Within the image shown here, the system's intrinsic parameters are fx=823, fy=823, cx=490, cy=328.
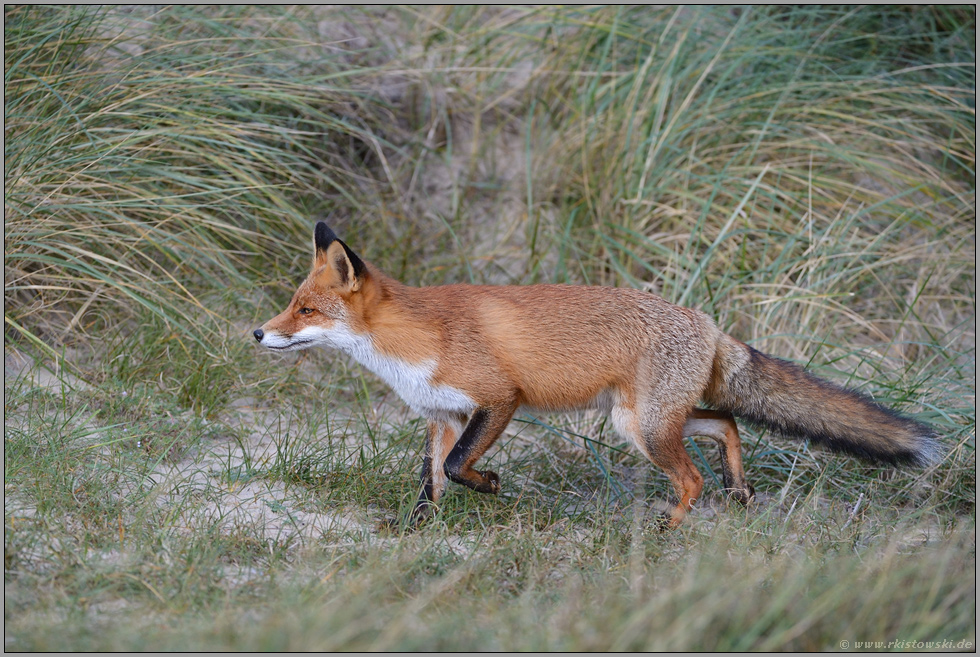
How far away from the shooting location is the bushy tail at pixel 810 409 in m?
4.05

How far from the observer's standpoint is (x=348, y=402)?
5527 millimetres

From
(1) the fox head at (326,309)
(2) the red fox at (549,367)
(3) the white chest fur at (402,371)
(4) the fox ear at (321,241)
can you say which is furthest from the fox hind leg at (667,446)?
(4) the fox ear at (321,241)

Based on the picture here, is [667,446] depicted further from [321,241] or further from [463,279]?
[463,279]

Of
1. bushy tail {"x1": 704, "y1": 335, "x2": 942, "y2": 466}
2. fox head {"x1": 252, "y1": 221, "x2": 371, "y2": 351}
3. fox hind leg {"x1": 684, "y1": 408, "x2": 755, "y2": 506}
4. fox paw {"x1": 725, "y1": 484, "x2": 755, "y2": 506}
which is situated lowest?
fox paw {"x1": 725, "y1": 484, "x2": 755, "y2": 506}

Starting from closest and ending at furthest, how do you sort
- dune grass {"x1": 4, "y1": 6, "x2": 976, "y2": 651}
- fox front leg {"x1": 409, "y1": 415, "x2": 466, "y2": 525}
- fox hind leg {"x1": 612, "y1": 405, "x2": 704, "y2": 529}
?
dune grass {"x1": 4, "y1": 6, "x2": 976, "y2": 651}, fox hind leg {"x1": 612, "y1": 405, "x2": 704, "y2": 529}, fox front leg {"x1": 409, "y1": 415, "x2": 466, "y2": 525}

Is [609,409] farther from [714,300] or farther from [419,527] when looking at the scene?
[714,300]

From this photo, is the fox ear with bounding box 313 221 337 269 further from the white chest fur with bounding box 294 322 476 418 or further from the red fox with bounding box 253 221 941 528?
the white chest fur with bounding box 294 322 476 418

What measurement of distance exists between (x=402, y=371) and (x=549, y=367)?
2.41 ft

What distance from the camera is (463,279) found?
6762mm

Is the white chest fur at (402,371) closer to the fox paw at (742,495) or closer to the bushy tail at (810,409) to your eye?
the bushy tail at (810,409)

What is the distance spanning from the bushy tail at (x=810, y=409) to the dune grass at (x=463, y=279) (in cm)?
37

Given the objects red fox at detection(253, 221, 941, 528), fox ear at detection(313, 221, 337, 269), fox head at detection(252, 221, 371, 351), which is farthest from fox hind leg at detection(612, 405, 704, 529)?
fox ear at detection(313, 221, 337, 269)

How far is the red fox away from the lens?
404 centimetres

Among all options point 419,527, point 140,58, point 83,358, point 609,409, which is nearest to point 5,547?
point 419,527
